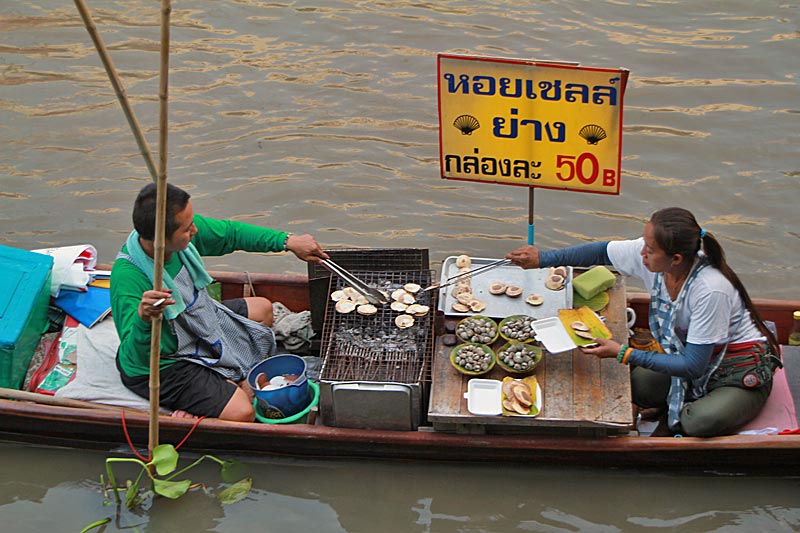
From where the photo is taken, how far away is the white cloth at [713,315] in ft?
13.5

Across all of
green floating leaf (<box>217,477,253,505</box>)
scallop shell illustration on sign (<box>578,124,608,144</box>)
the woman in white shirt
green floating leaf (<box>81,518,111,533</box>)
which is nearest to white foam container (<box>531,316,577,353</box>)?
the woman in white shirt

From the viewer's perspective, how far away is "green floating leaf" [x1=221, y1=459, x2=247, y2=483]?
16.0 ft

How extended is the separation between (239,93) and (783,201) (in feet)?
17.0

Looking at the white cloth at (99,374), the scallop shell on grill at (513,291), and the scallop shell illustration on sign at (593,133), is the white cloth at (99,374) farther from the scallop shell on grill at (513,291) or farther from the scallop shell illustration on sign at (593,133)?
the scallop shell illustration on sign at (593,133)

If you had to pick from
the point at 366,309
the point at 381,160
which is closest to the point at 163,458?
the point at 366,309

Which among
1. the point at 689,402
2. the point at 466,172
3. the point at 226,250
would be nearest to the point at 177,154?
the point at 226,250

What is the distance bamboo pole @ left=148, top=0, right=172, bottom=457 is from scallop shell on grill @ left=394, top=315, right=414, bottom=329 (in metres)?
1.30

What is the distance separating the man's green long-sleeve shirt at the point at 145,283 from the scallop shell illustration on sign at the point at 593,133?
175cm

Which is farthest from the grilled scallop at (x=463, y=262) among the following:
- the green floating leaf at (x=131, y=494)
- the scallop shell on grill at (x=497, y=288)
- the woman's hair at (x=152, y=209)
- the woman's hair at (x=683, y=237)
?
the green floating leaf at (x=131, y=494)

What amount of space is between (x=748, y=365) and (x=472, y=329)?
4.65 ft

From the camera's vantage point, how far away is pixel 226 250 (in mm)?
4957

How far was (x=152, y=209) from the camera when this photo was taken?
418 cm

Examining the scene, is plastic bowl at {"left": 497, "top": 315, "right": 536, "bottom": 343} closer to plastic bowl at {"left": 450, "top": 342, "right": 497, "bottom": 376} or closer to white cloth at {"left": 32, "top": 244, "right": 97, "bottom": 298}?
plastic bowl at {"left": 450, "top": 342, "right": 497, "bottom": 376}

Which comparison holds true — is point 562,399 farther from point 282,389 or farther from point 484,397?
point 282,389
